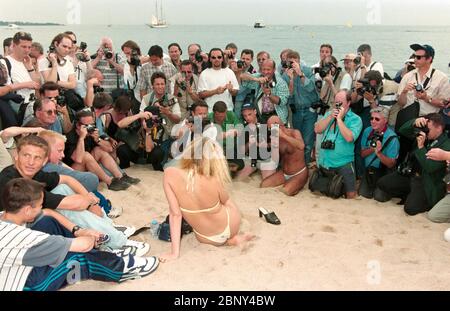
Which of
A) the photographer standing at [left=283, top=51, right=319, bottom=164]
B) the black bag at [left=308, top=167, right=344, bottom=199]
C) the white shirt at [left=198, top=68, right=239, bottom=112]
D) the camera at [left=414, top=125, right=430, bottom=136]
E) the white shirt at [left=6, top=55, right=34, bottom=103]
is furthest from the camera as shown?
the white shirt at [left=198, top=68, right=239, bottom=112]

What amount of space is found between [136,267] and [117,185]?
1.91m

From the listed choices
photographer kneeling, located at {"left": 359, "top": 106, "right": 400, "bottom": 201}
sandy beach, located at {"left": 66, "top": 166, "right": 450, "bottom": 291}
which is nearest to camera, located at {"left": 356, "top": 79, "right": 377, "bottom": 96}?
photographer kneeling, located at {"left": 359, "top": 106, "right": 400, "bottom": 201}

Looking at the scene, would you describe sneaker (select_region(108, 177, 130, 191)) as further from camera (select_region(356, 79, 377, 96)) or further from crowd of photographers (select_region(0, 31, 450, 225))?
camera (select_region(356, 79, 377, 96))

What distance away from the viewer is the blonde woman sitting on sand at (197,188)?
3312 millimetres

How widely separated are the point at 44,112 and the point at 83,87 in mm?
1588

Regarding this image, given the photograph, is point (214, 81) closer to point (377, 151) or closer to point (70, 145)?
point (70, 145)

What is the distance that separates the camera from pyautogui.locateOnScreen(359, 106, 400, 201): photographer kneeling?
15.8 feet

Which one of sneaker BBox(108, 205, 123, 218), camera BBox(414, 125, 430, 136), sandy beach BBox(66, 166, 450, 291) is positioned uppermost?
camera BBox(414, 125, 430, 136)

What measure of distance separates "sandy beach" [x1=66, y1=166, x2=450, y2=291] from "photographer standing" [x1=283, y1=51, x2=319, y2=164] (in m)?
1.42

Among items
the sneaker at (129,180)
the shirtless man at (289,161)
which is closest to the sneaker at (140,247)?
the sneaker at (129,180)

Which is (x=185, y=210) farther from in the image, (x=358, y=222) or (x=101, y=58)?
(x=101, y=58)

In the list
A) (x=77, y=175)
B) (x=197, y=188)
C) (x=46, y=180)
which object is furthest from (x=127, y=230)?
(x=197, y=188)

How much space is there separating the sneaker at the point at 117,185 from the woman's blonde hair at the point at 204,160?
5.95ft
